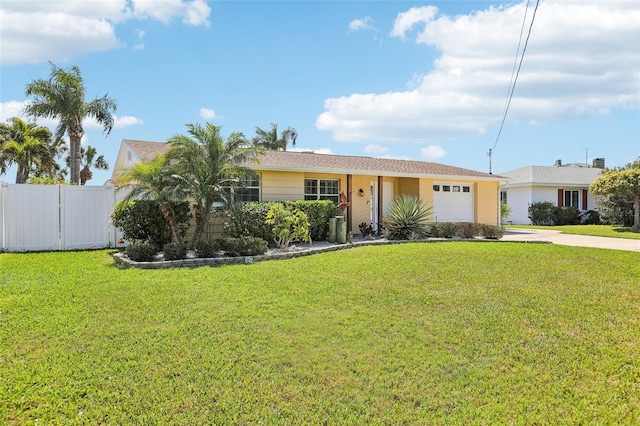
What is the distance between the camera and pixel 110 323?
17.5 ft

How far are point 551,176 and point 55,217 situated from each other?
30264 mm

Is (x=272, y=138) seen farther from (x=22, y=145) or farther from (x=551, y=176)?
(x=551, y=176)

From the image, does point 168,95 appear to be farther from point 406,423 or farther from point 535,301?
point 406,423

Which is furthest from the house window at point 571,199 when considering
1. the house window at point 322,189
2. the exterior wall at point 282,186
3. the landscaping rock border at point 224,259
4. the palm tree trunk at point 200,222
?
the palm tree trunk at point 200,222

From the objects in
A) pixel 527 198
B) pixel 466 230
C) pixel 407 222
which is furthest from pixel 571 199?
pixel 407 222

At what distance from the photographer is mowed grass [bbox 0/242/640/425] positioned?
11.4ft

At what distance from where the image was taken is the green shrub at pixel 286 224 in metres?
12.1

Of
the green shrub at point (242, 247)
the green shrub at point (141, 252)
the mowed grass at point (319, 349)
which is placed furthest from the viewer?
the green shrub at point (242, 247)

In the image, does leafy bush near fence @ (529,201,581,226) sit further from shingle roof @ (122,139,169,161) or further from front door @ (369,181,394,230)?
shingle roof @ (122,139,169,161)

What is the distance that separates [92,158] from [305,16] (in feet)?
86.6

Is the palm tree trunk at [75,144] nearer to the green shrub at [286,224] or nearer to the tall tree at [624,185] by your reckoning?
the green shrub at [286,224]

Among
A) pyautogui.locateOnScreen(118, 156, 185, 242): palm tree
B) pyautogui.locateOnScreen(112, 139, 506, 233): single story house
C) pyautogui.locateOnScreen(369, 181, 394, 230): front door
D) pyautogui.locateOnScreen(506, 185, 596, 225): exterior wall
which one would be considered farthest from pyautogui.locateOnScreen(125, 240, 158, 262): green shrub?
pyautogui.locateOnScreen(506, 185, 596, 225): exterior wall

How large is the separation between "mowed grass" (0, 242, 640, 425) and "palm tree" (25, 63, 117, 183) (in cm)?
→ 1353

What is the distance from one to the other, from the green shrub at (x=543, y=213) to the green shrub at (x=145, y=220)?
24590 mm
